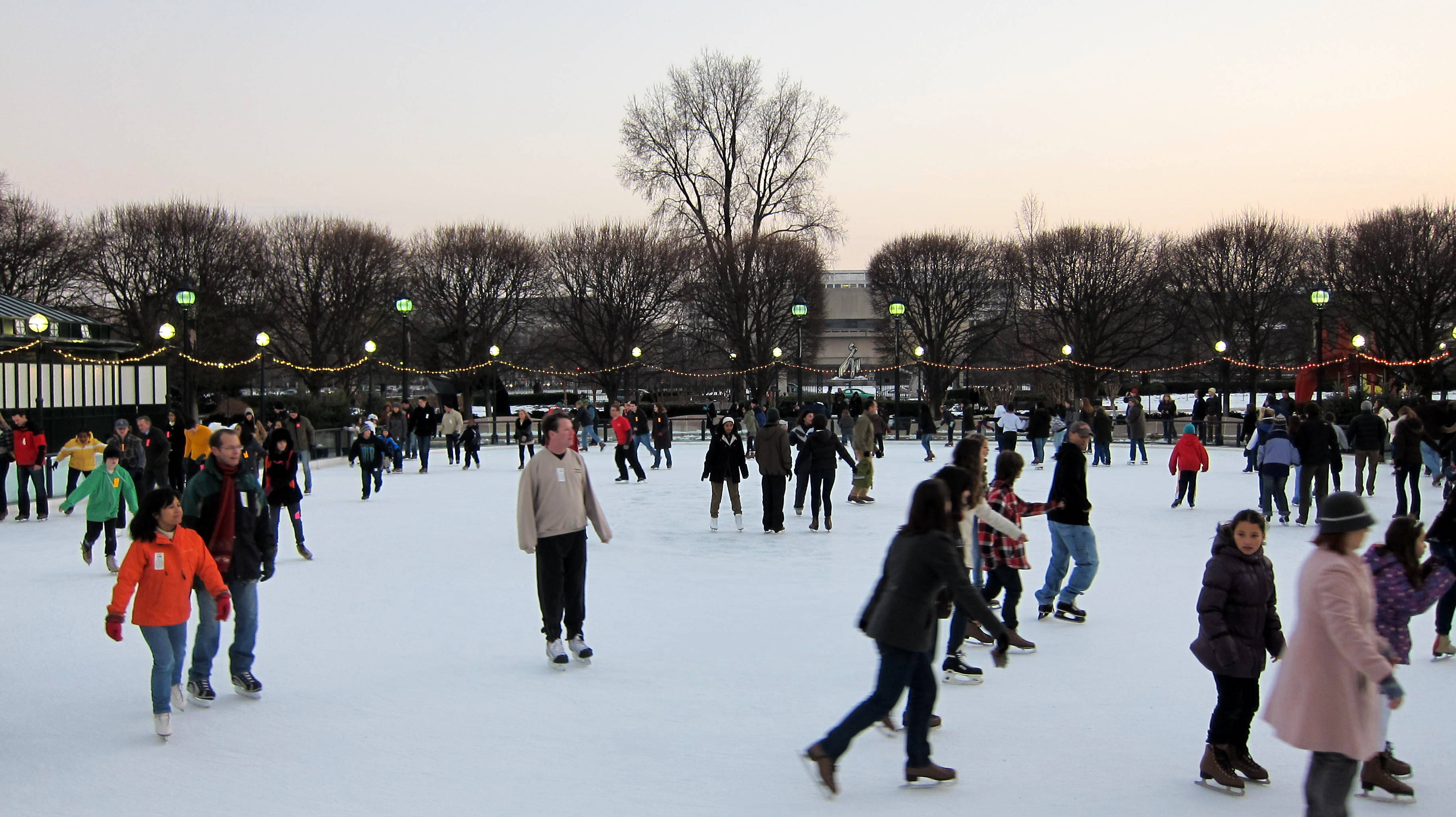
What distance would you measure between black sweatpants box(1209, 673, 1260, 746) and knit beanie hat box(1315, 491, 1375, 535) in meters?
0.88

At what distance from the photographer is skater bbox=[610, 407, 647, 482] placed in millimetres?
19109

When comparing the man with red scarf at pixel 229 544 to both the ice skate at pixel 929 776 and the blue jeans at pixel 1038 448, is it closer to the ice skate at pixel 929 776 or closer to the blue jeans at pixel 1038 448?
the ice skate at pixel 929 776

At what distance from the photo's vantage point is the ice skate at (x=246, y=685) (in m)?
5.75

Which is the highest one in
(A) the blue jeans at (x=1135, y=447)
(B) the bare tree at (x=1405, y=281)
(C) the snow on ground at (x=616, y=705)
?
(B) the bare tree at (x=1405, y=281)

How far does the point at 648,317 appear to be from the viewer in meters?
46.4

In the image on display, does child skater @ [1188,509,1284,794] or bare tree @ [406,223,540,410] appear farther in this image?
bare tree @ [406,223,540,410]

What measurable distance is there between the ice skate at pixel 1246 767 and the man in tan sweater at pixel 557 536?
3417mm

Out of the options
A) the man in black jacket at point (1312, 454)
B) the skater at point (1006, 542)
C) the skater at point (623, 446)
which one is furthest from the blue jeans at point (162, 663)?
the skater at point (623, 446)

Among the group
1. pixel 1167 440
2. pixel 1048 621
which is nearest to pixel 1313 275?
pixel 1167 440

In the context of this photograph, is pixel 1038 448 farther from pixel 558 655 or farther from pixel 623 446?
pixel 558 655

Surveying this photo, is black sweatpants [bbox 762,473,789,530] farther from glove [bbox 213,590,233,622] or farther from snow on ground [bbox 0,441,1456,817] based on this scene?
glove [bbox 213,590,233,622]

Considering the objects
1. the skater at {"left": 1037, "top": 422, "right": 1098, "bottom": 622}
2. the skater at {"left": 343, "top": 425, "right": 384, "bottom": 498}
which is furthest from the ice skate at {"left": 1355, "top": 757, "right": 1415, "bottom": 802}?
the skater at {"left": 343, "top": 425, "right": 384, "bottom": 498}

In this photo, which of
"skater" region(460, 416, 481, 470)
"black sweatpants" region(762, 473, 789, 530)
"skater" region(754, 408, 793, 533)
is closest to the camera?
"skater" region(754, 408, 793, 533)

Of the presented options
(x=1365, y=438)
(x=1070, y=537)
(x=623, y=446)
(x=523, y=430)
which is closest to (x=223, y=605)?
(x=1070, y=537)
